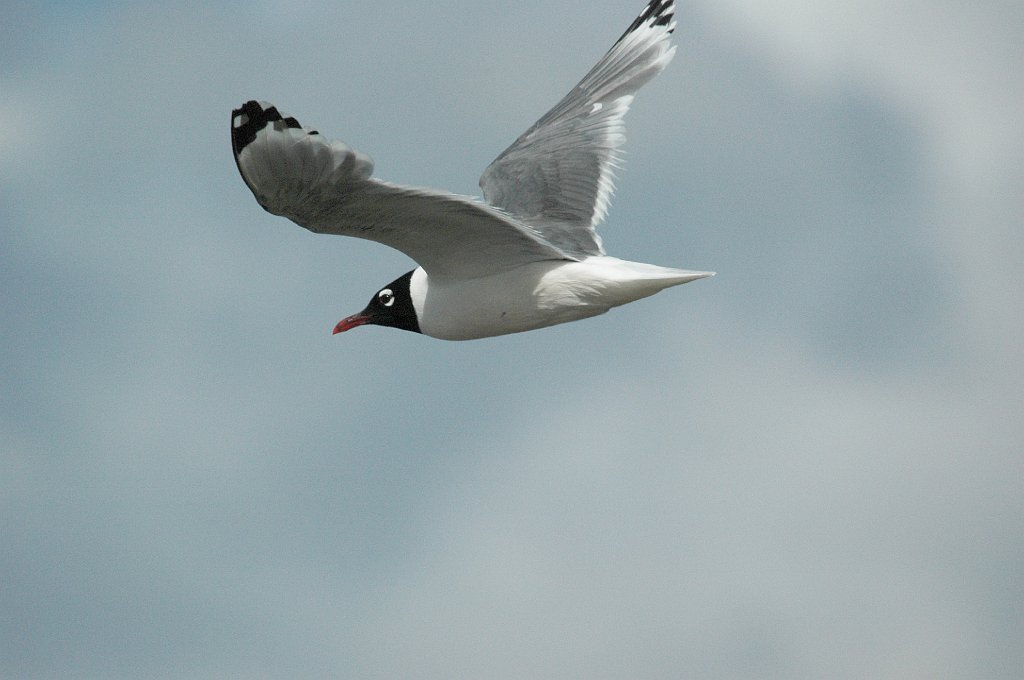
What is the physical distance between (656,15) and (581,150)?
5.08ft

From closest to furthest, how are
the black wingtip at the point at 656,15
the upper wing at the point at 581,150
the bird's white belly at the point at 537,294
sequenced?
the bird's white belly at the point at 537,294 → the upper wing at the point at 581,150 → the black wingtip at the point at 656,15

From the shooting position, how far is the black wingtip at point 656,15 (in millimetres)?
10102

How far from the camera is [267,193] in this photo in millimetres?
6371

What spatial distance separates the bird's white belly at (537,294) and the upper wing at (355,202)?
5.2 inches

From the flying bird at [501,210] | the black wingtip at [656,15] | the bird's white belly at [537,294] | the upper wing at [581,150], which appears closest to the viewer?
the flying bird at [501,210]

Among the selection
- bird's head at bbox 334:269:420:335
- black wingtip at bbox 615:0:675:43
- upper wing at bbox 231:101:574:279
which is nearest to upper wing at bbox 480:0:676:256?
black wingtip at bbox 615:0:675:43

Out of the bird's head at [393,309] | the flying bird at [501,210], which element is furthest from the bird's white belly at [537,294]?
the bird's head at [393,309]

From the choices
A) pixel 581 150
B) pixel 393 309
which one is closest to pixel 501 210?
pixel 393 309

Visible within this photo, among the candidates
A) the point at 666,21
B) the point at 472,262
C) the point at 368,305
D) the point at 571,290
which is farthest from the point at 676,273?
the point at 666,21

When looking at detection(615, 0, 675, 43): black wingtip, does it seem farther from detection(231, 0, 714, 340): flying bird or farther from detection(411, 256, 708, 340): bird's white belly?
detection(411, 256, 708, 340): bird's white belly

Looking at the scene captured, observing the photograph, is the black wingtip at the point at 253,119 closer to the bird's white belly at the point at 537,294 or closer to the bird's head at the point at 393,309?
the bird's white belly at the point at 537,294

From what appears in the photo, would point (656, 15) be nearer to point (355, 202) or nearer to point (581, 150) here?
point (581, 150)

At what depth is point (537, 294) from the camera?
7551 mm

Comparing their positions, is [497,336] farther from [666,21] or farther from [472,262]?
[666,21]
